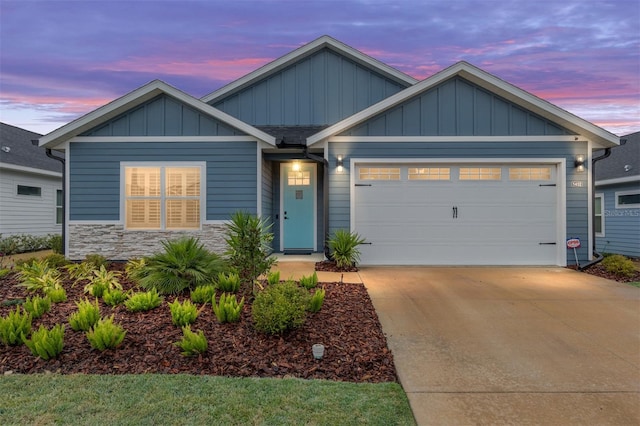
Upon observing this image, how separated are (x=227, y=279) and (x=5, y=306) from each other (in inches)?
115

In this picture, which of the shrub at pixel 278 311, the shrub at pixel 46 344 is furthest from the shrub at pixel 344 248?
the shrub at pixel 46 344

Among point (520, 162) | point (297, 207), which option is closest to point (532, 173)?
point (520, 162)

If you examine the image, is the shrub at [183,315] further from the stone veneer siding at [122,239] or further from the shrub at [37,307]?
the stone veneer siding at [122,239]

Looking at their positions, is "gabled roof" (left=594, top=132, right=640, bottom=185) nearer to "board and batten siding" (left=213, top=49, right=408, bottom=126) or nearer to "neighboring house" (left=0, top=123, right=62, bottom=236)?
"board and batten siding" (left=213, top=49, right=408, bottom=126)

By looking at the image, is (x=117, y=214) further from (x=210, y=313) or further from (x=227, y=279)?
(x=210, y=313)

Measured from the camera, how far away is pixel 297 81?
1075 centimetres

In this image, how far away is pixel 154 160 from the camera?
27.6 ft

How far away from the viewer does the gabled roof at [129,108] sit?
7996 mm

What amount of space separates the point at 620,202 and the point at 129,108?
1463 centimetres

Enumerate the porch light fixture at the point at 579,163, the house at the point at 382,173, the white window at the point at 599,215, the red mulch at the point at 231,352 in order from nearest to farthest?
the red mulch at the point at 231,352 → the porch light fixture at the point at 579,163 → the house at the point at 382,173 → the white window at the point at 599,215

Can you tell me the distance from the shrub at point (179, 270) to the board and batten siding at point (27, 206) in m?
9.41

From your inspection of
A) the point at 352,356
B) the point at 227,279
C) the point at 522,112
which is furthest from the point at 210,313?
the point at 522,112

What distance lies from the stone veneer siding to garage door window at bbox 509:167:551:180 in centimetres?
713

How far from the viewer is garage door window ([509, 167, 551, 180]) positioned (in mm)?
8227
